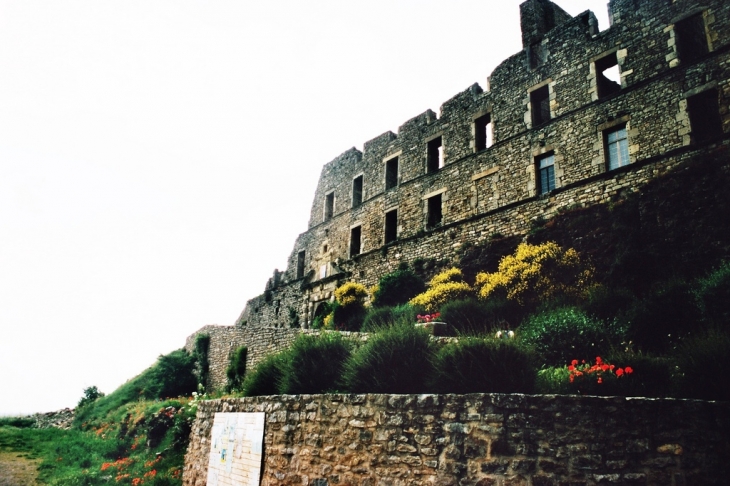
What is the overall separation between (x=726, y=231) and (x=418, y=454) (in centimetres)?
1040

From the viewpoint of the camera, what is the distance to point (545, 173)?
1702cm

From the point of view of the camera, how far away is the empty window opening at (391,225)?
2259cm

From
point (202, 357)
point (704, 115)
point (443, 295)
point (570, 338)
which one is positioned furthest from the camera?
point (202, 357)

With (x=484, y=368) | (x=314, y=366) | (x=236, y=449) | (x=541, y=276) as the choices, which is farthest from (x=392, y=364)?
(x=541, y=276)

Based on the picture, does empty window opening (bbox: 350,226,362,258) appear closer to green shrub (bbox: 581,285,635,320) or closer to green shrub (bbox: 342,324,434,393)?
green shrub (bbox: 581,285,635,320)

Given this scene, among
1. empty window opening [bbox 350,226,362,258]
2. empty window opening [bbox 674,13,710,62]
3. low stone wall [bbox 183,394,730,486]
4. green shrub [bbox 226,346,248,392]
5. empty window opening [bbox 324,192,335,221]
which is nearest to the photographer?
low stone wall [bbox 183,394,730,486]

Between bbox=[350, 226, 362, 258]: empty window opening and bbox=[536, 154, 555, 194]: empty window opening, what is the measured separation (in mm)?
9830

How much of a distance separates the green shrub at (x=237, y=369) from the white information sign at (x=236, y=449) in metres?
10.4

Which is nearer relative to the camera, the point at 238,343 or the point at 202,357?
the point at 238,343

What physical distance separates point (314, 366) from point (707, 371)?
18.6ft

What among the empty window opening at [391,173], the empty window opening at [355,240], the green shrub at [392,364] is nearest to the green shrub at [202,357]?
the empty window opening at [355,240]

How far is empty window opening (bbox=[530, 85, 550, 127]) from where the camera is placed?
18078mm

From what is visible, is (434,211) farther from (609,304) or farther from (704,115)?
(609,304)

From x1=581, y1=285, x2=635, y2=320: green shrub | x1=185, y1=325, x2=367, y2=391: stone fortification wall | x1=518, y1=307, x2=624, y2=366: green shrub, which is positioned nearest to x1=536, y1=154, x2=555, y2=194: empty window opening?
x1=581, y1=285, x2=635, y2=320: green shrub
